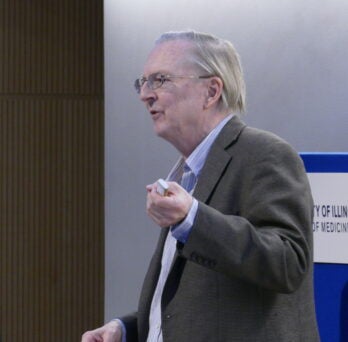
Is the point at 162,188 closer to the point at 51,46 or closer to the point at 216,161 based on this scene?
the point at 216,161

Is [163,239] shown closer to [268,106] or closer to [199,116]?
[199,116]

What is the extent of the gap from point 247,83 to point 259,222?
226 centimetres

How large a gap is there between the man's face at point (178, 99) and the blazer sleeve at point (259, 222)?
0.13 metres

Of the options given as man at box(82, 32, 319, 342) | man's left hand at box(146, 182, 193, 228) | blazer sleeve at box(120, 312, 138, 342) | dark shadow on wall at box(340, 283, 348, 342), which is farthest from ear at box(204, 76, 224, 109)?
dark shadow on wall at box(340, 283, 348, 342)

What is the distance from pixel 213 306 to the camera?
1.74m

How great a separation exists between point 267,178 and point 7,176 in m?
4.20

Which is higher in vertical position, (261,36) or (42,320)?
(261,36)

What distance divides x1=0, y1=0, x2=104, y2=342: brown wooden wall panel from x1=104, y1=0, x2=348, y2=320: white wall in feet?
5.11

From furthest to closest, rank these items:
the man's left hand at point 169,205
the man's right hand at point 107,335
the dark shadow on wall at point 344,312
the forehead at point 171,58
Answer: the dark shadow on wall at point 344,312
the man's right hand at point 107,335
the forehead at point 171,58
the man's left hand at point 169,205

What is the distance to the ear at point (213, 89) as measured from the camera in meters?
1.92

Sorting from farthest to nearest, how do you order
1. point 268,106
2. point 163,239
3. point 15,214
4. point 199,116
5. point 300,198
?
point 15,214, point 268,106, point 163,239, point 199,116, point 300,198

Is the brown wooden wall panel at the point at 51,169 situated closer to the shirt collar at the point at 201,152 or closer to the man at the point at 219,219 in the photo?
the man at the point at 219,219

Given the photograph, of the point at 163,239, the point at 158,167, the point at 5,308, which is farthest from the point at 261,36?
the point at 5,308

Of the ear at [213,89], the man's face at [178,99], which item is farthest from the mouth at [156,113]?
the ear at [213,89]
